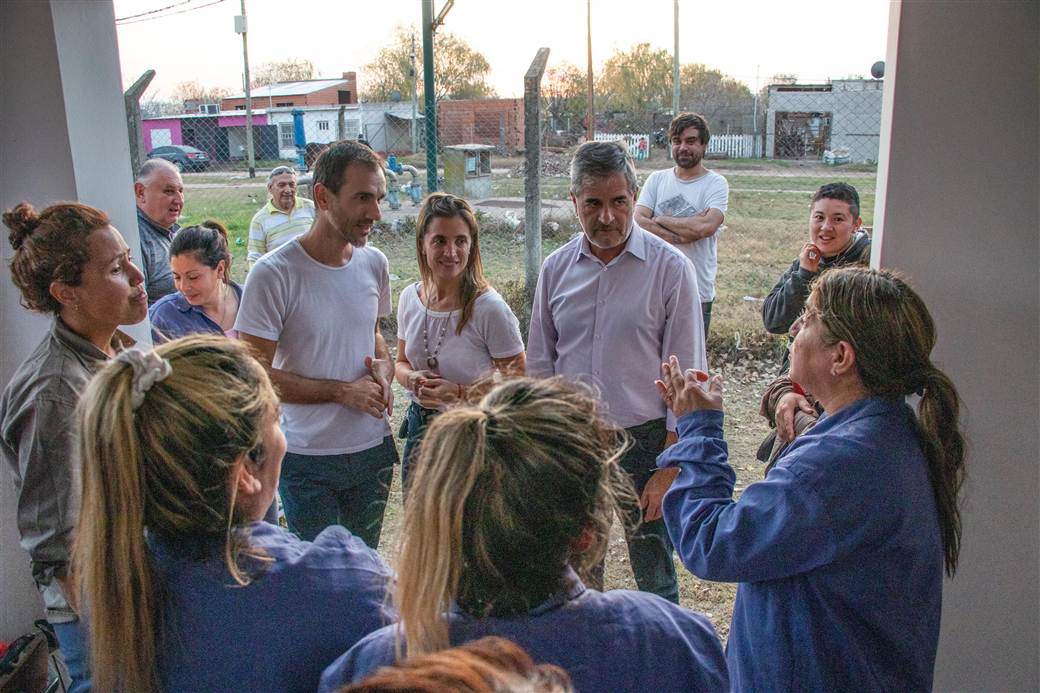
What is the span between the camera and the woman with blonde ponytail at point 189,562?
1245 mm

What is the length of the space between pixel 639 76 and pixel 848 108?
654 centimetres

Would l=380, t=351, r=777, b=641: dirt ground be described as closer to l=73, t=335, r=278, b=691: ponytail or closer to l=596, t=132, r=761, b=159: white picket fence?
l=73, t=335, r=278, b=691: ponytail

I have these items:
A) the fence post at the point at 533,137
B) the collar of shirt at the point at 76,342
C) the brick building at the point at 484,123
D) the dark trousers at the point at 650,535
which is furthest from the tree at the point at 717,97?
the collar of shirt at the point at 76,342

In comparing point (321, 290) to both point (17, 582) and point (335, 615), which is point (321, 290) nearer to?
point (17, 582)

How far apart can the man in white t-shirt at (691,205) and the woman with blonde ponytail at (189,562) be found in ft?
12.6

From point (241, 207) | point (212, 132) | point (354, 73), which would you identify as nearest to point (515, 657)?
point (241, 207)

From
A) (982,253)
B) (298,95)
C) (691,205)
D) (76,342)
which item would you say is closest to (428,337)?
(76,342)

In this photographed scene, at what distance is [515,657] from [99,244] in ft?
5.93

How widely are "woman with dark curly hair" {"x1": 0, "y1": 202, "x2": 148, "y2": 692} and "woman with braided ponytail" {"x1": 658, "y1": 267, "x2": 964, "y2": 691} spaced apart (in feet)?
4.56

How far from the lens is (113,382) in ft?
4.22

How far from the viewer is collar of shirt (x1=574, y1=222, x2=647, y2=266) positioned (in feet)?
8.97

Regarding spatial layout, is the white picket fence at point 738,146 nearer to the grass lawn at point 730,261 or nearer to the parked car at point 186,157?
the grass lawn at point 730,261

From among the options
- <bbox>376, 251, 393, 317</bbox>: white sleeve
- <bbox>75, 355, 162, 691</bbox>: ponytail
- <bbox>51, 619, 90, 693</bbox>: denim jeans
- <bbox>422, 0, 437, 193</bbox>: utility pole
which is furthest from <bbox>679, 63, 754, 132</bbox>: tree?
<bbox>75, 355, 162, 691</bbox>: ponytail

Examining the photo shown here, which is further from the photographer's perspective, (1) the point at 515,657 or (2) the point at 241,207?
(2) the point at 241,207
